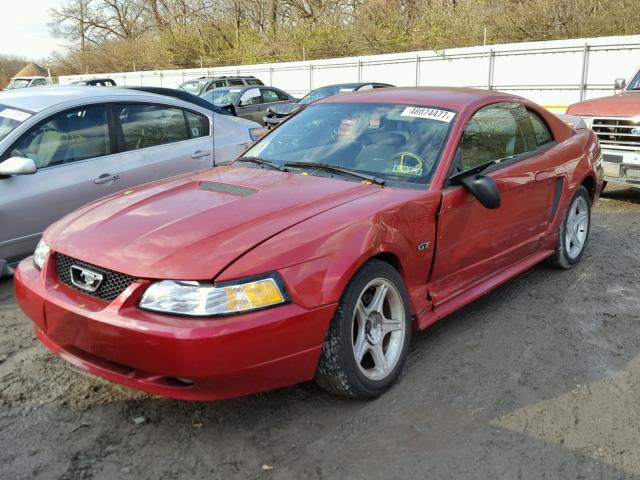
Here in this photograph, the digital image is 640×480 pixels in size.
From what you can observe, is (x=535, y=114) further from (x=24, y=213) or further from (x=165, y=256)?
(x=24, y=213)

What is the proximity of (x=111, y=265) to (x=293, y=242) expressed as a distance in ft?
2.72

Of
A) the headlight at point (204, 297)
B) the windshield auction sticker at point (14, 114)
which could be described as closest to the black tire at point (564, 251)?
the headlight at point (204, 297)

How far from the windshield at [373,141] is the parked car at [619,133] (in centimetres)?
449

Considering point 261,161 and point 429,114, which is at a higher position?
point 429,114

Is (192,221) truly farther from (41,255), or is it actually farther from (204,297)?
(41,255)

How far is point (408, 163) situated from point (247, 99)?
13.6 m

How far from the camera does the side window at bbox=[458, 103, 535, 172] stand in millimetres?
3861

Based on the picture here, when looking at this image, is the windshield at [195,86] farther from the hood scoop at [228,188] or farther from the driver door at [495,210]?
the hood scoop at [228,188]

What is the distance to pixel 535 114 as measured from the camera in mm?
4859

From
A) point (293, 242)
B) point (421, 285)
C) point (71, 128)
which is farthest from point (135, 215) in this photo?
point (71, 128)

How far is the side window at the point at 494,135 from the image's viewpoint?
3861 mm

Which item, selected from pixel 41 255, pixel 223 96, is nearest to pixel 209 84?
pixel 223 96

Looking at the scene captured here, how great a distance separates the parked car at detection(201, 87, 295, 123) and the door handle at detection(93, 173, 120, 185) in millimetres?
11099

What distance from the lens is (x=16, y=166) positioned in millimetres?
4465
